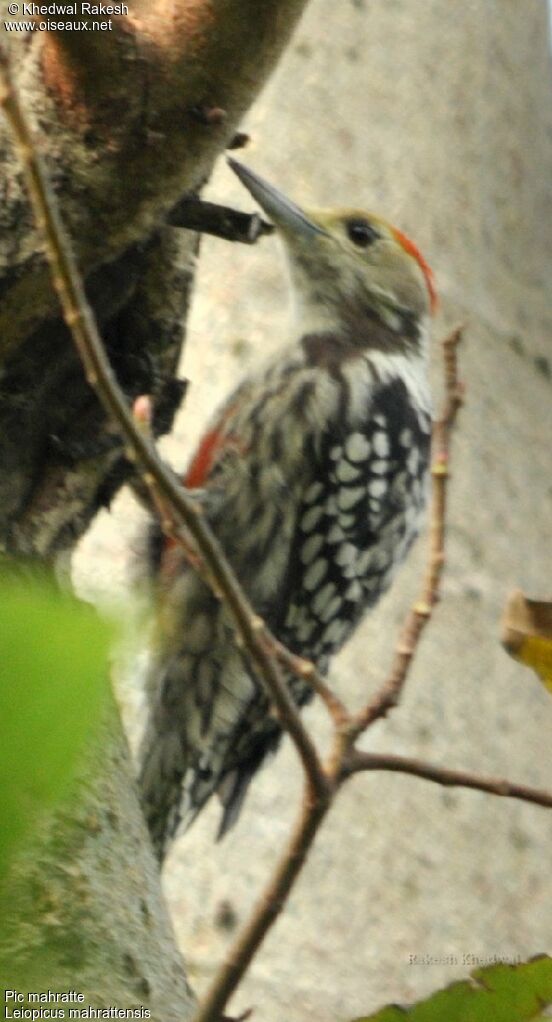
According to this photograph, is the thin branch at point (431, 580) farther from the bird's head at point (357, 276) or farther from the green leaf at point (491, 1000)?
the bird's head at point (357, 276)

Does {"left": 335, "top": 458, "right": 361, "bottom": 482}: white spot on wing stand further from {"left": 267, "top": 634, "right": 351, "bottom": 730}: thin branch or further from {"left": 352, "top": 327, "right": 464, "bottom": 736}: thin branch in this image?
{"left": 267, "top": 634, "right": 351, "bottom": 730}: thin branch

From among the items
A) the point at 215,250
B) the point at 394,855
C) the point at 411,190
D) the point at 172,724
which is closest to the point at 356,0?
the point at 411,190

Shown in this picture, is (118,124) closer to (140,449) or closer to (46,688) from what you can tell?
(140,449)

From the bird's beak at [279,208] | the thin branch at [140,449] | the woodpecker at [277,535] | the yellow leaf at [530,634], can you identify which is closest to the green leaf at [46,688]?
the thin branch at [140,449]

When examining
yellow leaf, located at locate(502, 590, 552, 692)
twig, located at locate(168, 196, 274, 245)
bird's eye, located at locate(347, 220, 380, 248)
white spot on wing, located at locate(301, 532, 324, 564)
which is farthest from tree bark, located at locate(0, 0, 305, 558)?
bird's eye, located at locate(347, 220, 380, 248)

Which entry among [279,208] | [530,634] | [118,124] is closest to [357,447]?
[279,208]
